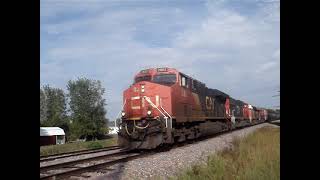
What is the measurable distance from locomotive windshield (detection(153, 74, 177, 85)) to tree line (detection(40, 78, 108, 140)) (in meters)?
→ 37.9

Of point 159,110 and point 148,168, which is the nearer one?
point 148,168

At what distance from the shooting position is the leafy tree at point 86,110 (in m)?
54.3

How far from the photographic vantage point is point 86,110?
63.8 metres

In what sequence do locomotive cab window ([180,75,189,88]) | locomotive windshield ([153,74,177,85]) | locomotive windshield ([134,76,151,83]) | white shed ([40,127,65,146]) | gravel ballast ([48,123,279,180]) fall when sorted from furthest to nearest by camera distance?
white shed ([40,127,65,146]) < locomotive cab window ([180,75,189,88]) < locomotive windshield ([134,76,151,83]) < locomotive windshield ([153,74,177,85]) < gravel ballast ([48,123,279,180])

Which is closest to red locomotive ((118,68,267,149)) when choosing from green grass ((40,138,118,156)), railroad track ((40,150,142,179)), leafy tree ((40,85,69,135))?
railroad track ((40,150,142,179))

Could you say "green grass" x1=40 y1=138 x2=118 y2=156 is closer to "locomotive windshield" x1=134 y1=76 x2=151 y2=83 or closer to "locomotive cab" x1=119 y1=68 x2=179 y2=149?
"locomotive windshield" x1=134 y1=76 x2=151 y2=83

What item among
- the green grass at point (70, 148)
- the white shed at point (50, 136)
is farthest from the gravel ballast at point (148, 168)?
the white shed at point (50, 136)

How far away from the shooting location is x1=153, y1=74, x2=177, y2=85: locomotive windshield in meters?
16.8

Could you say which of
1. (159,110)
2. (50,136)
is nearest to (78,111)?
(50,136)

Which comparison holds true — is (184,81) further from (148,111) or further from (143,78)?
(148,111)

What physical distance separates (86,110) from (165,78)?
1911 inches
